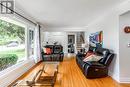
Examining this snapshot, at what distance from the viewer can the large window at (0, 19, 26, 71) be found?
355cm

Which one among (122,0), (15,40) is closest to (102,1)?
(122,0)

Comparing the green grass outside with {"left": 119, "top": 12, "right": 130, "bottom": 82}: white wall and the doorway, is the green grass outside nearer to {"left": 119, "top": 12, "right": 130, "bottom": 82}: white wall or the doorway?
{"left": 119, "top": 12, "right": 130, "bottom": 82}: white wall

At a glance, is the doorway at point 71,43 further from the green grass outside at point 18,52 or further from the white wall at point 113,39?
the white wall at point 113,39

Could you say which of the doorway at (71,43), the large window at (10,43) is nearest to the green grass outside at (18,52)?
the large window at (10,43)

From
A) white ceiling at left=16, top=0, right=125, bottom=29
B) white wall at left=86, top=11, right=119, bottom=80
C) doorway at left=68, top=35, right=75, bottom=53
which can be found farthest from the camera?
doorway at left=68, top=35, right=75, bottom=53

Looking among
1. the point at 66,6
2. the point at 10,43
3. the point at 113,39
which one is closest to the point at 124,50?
the point at 113,39

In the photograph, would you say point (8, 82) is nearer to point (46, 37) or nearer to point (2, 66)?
point (2, 66)

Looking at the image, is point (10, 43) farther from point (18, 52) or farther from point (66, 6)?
point (66, 6)

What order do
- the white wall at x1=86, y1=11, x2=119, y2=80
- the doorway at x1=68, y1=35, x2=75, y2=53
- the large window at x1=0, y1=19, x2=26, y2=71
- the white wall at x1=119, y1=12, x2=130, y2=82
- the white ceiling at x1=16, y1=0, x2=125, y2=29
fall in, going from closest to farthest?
the white ceiling at x1=16, y1=0, x2=125, y2=29
the large window at x1=0, y1=19, x2=26, y2=71
the white wall at x1=119, y1=12, x2=130, y2=82
the white wall at x1=86, y1=11, x2=119, y2=80
the doorway at x1=68, y1=35, x2=75, y2=53

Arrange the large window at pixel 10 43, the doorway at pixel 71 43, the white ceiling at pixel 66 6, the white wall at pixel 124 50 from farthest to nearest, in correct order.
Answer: the doorway at pixel 71 43 → the white wall at pixel 124 50 → the large window at pixel 10 43 → the white ceiling at pixel 66 6

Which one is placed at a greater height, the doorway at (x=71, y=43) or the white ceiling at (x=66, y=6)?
the white ceiling at (x=66, y=6)

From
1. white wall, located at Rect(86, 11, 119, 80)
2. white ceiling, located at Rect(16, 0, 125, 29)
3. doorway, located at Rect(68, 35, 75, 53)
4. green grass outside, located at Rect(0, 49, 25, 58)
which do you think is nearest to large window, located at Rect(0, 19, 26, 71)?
green grass outside, located at Rect(0, 49, 25, 58)

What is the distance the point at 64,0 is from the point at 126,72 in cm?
278

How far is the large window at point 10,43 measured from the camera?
11.6ft
